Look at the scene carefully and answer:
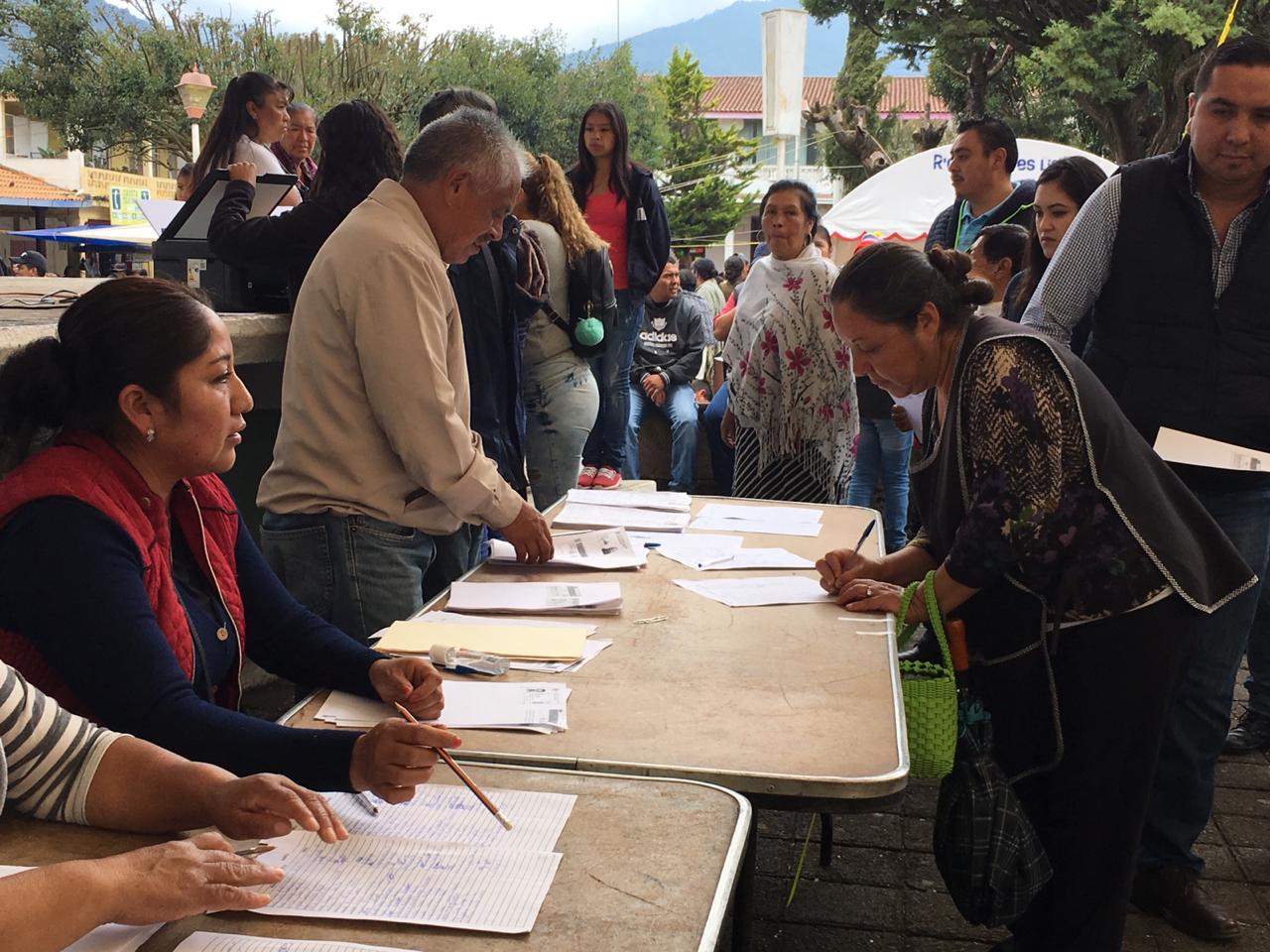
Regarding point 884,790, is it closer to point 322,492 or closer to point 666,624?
point 666,624

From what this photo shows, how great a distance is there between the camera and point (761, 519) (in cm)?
350

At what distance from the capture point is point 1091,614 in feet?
7.59

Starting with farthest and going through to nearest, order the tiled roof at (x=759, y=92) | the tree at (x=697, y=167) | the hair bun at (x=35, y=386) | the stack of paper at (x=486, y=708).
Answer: the tiled roof at (x=759, y=92) < the tree at (x=697, y=167) < the stack of paper at (x=486, y=708) < the hair bun at (x=35, y=386)

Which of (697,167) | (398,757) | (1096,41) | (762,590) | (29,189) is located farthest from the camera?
(697,167)

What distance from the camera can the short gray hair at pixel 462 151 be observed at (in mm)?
2572

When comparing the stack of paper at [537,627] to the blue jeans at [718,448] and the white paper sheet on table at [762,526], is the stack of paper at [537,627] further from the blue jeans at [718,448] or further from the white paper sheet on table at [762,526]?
the blue jeans at [718,448]

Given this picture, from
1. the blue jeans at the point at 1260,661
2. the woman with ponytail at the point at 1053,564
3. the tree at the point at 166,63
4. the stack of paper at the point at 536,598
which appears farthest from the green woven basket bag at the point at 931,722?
the tree at the point at 166,63

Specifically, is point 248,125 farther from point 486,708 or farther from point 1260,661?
point 1260,661

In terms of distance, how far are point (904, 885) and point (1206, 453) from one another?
1351 mm

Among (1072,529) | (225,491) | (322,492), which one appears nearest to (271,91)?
(322,492)

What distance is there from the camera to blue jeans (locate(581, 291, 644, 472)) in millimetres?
5086

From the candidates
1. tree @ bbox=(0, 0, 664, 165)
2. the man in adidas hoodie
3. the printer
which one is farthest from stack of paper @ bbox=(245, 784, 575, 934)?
tree @ bbox=(0, 0, 664, 165)

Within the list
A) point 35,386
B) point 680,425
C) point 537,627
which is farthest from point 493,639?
point 680,425

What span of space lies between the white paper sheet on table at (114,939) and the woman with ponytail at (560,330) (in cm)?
304
